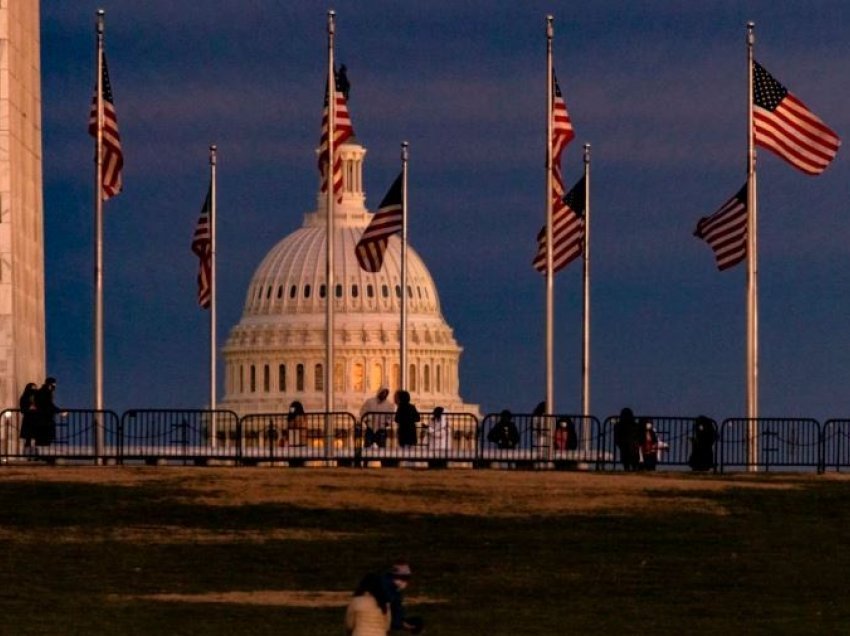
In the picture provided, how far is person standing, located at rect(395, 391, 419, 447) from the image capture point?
222ft

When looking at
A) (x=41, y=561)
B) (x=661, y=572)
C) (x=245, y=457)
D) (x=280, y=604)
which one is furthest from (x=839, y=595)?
(x=245, y=457)

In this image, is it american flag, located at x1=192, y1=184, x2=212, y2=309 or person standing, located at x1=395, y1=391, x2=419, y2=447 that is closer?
person standing, located at x1=395, y1=391, x2=419, y2=447

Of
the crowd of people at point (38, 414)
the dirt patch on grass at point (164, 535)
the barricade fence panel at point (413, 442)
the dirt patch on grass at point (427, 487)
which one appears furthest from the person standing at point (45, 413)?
the dirt patch on grass at point (164, 535)

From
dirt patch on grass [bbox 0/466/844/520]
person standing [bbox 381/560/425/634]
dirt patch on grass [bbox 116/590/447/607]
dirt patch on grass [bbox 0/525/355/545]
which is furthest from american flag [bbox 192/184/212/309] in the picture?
person standing [bbox 381/560/425/634]

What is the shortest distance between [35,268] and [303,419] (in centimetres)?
771

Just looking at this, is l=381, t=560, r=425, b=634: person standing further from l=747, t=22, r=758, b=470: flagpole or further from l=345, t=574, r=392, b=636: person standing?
l=747, t=22, r=758, b=470: flagpole

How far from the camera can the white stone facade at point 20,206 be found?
6438 centimetres

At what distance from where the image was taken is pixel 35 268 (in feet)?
222

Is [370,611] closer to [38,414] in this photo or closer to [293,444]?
[38,414]

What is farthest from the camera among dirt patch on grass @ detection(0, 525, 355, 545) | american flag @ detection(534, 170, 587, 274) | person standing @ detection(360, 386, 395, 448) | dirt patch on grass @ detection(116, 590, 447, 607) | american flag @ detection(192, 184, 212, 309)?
american flag @ detection(192, 184, 212, 309)

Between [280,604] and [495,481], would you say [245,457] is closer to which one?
[495,481]

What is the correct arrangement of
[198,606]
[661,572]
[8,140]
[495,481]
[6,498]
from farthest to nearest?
[8,140]
[495,481]
[6,498]
[661,572]
[198,606]

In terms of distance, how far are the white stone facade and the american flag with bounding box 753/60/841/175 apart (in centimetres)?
1523

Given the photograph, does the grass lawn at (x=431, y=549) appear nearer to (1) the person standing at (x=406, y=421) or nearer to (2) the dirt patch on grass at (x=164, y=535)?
(2) the dirt patch on grass at (x=164, y=535)
